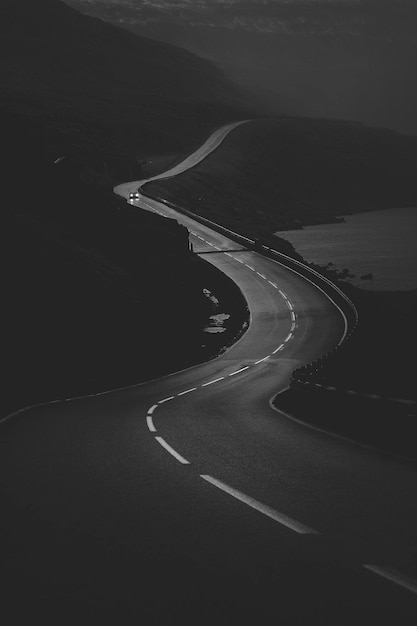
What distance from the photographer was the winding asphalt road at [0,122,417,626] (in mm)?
8195

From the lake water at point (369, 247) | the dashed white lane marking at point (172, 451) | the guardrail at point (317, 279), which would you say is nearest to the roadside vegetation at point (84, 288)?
the guardrail at point (317, 279)

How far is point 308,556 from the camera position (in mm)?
9562

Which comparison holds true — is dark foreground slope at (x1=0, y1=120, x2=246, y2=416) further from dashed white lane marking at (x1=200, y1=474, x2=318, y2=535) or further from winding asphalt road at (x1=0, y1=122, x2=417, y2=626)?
dashed white lane marking at (x1=200, y1=474, x2=318, y2=535)

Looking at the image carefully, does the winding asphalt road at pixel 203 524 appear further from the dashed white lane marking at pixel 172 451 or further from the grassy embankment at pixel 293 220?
the grassy embankment at pixel 293 220

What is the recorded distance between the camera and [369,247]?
128 metres

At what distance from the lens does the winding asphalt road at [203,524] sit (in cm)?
820

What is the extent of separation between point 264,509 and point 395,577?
3.15 m

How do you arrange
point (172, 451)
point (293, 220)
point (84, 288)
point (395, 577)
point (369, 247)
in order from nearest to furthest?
point (395, 577) < point (172, 451) < point (84, 288) < point (369, 247) < point (293, 220)

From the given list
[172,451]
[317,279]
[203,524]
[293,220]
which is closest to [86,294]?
[172,451]

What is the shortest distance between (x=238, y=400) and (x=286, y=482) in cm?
1669

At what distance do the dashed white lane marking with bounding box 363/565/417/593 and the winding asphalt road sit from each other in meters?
0.02

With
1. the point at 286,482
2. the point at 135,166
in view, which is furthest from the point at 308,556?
the point at 135,166

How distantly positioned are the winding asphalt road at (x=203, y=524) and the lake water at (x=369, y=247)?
7204cm

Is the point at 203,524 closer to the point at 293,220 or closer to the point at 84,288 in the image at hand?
the point at 84,288
